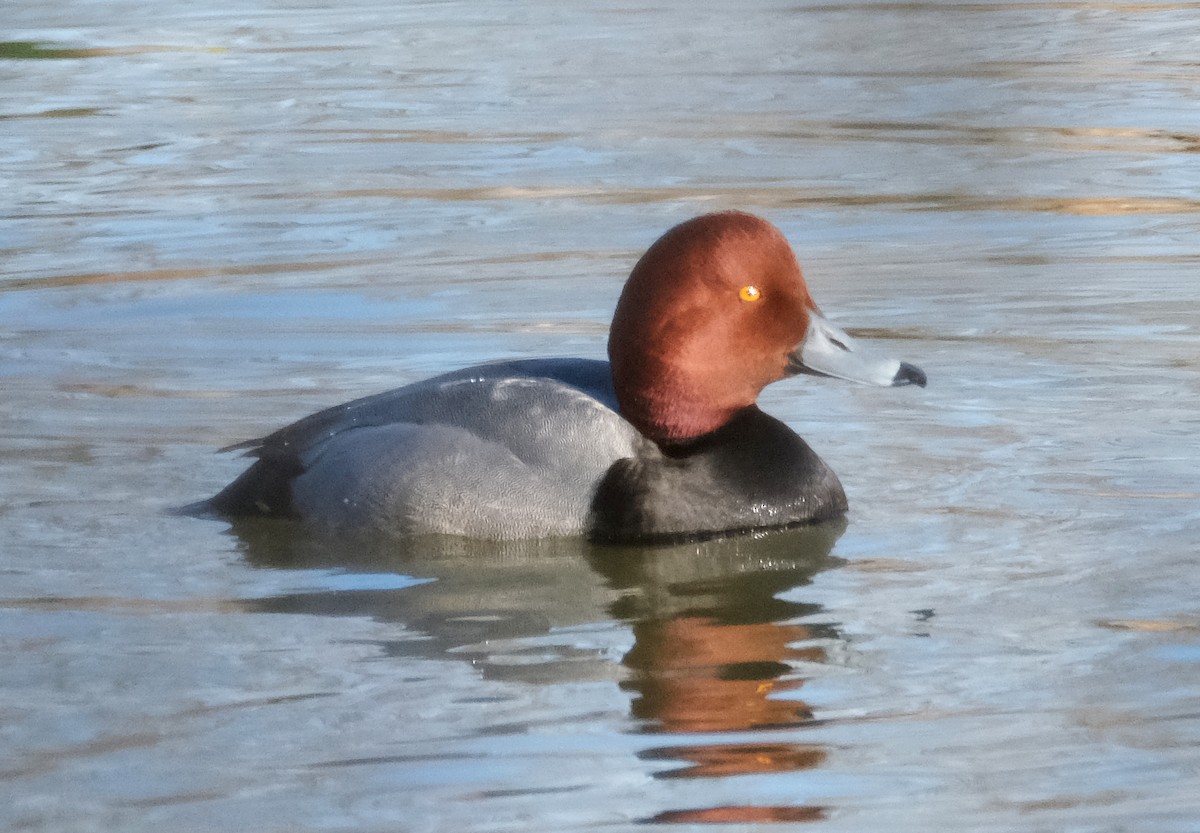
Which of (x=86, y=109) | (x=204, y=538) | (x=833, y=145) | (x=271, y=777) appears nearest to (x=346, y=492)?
(x=204, y=538)

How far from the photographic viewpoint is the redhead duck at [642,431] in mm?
5242

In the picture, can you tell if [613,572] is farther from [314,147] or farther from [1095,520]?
[314,147]

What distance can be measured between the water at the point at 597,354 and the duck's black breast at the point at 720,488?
74 millimetres

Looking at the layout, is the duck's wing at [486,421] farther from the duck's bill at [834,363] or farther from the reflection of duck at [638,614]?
the duck's bill at [834,363]

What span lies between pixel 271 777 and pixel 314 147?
7898mm

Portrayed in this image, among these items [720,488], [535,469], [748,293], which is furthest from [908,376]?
[535,469]

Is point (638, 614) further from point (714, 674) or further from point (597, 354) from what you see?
point (597, 354)

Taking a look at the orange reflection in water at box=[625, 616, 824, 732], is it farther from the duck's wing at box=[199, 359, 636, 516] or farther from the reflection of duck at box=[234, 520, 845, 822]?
the duck's wing at box=[199, 359, 636, 516]

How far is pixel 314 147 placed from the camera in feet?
37.4

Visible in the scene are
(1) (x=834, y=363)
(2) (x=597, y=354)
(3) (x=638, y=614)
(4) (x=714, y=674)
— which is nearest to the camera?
(4) (x=714, y=674)

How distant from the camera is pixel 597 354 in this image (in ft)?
24.3

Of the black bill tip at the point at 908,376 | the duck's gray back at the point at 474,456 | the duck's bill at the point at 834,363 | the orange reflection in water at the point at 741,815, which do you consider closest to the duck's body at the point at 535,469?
the duck's gray back at the point at 474,456

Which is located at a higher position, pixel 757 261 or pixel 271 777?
pixel 757 261

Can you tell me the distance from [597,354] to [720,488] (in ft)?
7.08
